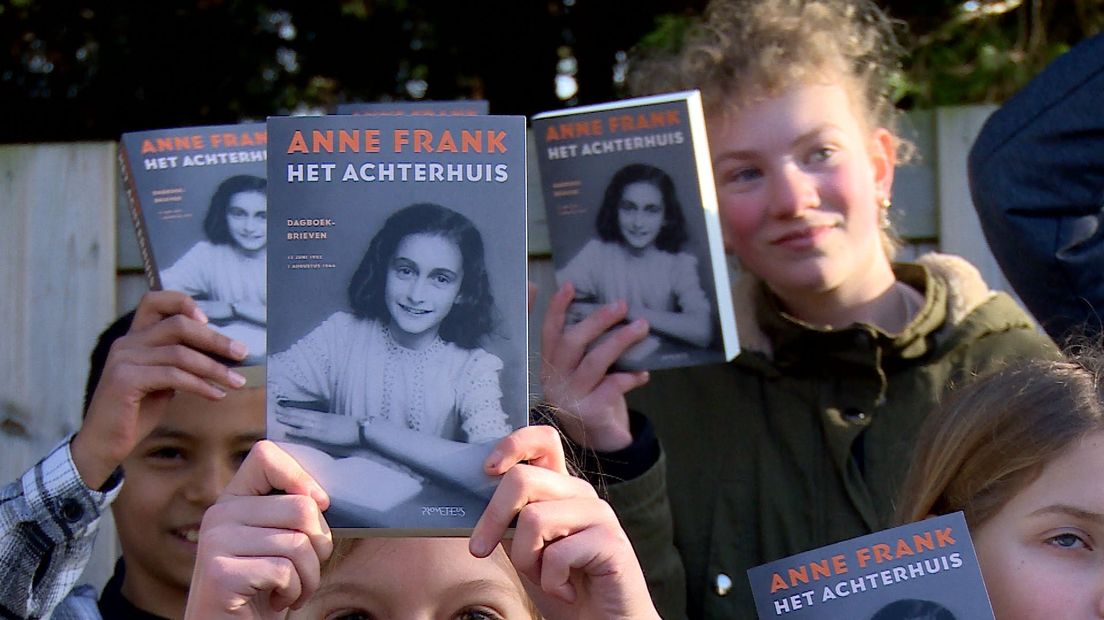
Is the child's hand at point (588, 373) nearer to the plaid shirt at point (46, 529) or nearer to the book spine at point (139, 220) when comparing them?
the book spine at point (139, 220)

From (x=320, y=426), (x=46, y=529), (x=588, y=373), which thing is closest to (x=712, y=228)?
(x=588, y=373)

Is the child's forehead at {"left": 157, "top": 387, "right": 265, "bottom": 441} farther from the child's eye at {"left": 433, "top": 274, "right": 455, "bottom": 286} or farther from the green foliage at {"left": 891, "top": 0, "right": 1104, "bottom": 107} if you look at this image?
the green foliage at {"left": 891, "top": 0, "right": 1104, "bottom": 107}

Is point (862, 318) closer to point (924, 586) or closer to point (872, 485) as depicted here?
point (872, 485)

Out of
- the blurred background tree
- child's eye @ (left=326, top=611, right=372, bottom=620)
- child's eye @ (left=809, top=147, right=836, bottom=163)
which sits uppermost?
the blurred background tree

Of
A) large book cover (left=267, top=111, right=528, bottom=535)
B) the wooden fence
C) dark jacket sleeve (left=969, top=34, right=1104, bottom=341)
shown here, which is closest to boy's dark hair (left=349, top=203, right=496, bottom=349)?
large book cover (left=267, top=111, right=528, bottom=535)

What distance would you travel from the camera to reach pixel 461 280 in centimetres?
150

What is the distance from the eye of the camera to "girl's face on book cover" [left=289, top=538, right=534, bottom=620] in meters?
1.72

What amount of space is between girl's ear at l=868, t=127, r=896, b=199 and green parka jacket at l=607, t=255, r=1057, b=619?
203mm

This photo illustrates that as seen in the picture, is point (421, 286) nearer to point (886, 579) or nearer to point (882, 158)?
point (886, 579)

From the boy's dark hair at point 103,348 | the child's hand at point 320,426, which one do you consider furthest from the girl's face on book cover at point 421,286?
the boy's dark hair at point 103,348

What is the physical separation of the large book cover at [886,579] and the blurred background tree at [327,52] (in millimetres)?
2529

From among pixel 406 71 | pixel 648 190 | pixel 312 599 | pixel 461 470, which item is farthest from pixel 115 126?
pixel 461 470

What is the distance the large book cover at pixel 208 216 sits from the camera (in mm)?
2076

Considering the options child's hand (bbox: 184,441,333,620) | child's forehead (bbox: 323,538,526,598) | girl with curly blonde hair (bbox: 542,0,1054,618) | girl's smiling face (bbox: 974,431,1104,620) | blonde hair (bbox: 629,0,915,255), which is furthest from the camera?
blonde hair (bbox: 629,0,915,255)
